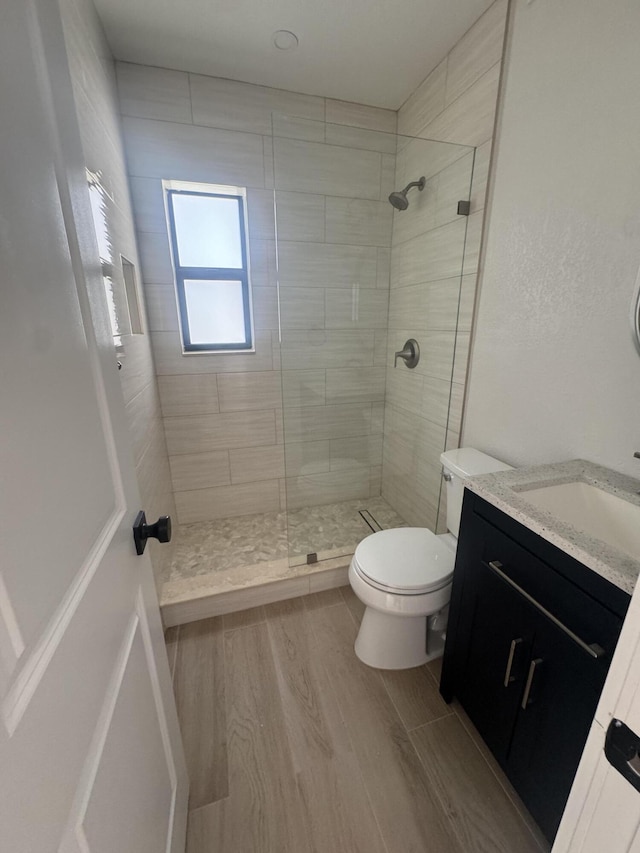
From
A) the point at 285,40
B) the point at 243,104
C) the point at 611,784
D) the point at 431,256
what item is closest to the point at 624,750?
the point at 611,784

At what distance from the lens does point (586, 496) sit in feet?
3.54

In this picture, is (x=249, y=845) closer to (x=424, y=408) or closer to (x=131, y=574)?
(x=131, y=574)

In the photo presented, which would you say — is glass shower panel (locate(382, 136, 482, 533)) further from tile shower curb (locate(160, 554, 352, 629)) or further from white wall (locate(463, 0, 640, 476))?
tile shower curb (locate(160, 554, 352, 629))

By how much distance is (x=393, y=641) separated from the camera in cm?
144

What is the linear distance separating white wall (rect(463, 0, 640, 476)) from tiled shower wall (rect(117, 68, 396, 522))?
905 millimetres

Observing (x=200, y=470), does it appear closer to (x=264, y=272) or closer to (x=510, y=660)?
(x=264, y=272)

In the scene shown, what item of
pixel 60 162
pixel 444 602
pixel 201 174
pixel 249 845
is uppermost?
pixel 201 174

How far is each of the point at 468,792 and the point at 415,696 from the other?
1.00ft

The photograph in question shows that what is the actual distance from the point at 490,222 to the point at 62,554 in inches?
73.6

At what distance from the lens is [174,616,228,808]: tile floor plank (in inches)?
44.1

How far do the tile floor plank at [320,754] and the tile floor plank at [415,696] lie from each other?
236mm

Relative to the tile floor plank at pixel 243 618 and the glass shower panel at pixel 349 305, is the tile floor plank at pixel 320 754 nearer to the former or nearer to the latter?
the tile floor plank at pixel 243 618

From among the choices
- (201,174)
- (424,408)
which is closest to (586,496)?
(424,408)

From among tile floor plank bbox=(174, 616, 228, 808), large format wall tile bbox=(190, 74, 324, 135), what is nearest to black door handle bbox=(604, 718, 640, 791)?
tile floor plank bbox=(174, 616, 228, 808)
